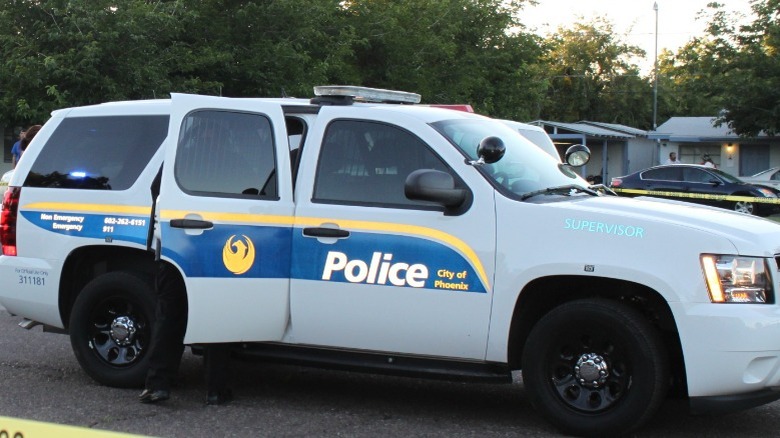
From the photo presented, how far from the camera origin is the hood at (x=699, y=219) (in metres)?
5.25

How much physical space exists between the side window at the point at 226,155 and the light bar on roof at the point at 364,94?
0.41m

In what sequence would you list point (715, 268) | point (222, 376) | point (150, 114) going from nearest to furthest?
point (715, 268), point (222, 376), point (150, 114)

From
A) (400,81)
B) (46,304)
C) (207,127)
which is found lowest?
(46,304)

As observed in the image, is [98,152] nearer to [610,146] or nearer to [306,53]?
[306,53]

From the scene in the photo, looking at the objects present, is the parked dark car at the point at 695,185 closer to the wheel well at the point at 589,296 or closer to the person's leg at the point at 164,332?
the wheel well at the point at 589,296

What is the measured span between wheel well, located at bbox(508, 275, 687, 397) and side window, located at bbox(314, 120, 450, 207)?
90 centimetres

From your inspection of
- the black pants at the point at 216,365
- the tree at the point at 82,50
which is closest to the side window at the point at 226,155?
the black pants at the point at 216,365

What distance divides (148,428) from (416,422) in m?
1.51

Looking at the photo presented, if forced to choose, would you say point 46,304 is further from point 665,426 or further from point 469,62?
point 469,62

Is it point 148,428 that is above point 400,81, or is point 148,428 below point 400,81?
below

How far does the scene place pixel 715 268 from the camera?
5191mm

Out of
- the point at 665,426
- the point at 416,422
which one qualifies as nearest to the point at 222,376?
the point at 416,422

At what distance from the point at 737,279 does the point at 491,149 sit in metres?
1.44

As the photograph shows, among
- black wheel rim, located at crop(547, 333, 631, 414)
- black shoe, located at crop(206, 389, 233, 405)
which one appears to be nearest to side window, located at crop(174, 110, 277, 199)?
black shoe, located at crop(206, 389, 233, 405)
